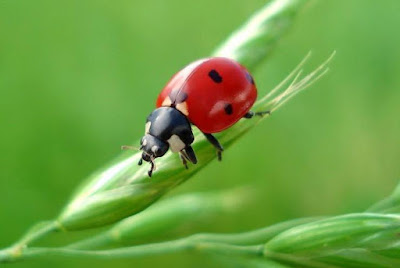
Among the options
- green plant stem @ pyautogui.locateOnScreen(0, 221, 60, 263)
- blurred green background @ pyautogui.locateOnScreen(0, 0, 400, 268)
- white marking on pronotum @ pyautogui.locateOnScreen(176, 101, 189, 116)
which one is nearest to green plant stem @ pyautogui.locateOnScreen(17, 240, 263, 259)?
green plant stem @ pyautogui.locateOnScreen(0, 221, 60, 263)

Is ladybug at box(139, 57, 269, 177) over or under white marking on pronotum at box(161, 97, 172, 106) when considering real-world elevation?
under

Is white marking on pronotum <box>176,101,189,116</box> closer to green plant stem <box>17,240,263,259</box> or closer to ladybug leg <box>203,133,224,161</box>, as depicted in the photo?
ladybug leg <box>203,133,224,161</box>

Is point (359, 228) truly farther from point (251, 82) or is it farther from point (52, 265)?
point (52, 265)

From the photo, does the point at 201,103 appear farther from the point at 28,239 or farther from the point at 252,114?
the point at 28,239

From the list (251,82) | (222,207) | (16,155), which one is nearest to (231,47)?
(251,82)

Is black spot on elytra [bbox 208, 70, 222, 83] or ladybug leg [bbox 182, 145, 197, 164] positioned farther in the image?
black spot on elytra [bbox 208, 70, 222, 83]

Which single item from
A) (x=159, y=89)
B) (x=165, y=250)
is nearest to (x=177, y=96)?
(x=165, y=250)

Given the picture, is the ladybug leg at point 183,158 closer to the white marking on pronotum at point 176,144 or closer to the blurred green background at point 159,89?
the white marking on pronotum at point 176,144

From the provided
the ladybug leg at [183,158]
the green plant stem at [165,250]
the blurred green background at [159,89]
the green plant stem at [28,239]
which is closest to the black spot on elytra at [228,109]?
the ladybug leg at [183,158]
